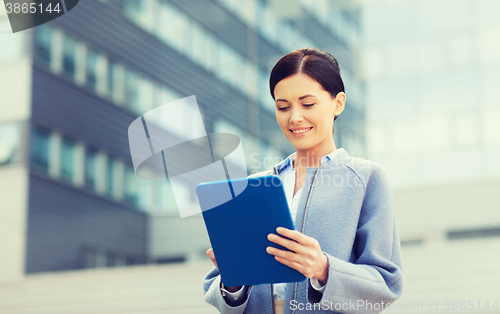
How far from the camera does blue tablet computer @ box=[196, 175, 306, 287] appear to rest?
3.99 feet

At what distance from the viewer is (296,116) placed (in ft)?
4.95

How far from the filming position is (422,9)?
9438 millimetres

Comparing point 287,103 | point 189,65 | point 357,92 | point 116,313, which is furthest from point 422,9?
point 287,103

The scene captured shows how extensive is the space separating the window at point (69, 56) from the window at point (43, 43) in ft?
1.07

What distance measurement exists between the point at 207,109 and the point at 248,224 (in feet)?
35.2

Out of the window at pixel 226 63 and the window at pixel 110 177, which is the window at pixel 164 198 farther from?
the window at pixel 226 63

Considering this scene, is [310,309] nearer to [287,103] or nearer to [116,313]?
[287,103]

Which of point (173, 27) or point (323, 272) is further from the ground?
point (173, 27)

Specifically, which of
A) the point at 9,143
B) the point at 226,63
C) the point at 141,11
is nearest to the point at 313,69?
the point at 9,143

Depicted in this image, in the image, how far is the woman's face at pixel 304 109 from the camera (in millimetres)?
1507

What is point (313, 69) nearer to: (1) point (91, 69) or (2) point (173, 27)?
(1) point (91, 69)

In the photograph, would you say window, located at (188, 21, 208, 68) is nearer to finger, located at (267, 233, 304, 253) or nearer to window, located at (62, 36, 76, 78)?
window, located at (62, 36, 76, 78)

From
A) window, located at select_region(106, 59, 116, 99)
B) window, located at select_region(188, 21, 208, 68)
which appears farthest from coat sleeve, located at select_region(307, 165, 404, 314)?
window, located at select_region(188, 21, 208, 68)

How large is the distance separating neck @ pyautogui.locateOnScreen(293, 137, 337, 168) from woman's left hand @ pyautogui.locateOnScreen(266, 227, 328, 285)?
43 cm
